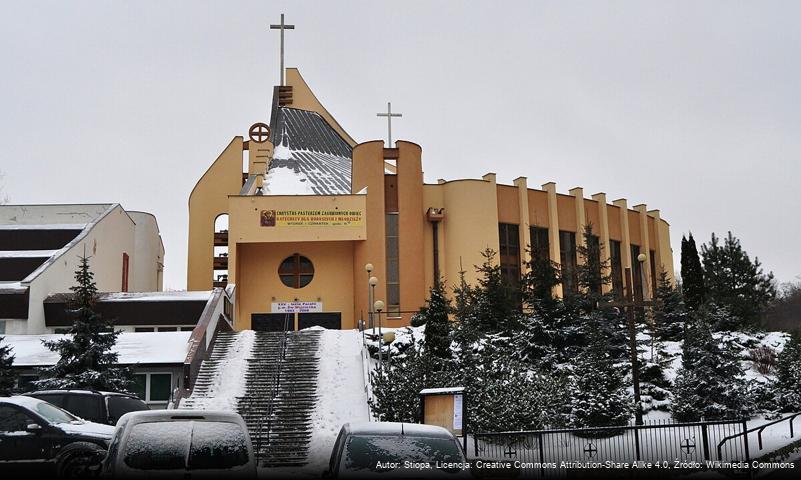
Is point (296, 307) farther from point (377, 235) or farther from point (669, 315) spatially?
point (669, 315)

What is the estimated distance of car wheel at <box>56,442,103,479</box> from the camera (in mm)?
11445

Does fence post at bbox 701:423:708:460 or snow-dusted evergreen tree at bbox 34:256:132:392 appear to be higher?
snow-dusted evergreen tree at bbox 34:256:132:392

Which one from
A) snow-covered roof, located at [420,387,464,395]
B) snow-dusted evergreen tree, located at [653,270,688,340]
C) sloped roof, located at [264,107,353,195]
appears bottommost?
snow-covered roof, located at [420,387,464,395]

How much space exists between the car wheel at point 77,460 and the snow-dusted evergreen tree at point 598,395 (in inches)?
424

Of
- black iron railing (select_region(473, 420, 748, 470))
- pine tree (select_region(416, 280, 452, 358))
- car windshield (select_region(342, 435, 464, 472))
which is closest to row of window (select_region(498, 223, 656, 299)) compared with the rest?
pine tree (select_region(416, 280, 452, 358))

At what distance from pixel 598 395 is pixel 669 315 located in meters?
9.90

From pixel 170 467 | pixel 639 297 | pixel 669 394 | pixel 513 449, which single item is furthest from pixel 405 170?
pixel 170 467

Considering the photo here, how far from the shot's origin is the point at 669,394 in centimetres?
2125

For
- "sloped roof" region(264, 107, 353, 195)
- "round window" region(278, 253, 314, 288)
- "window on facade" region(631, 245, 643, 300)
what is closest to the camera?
"round window" region(278, 253, 314, 288)

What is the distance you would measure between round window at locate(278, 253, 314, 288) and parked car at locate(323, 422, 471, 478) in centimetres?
2903

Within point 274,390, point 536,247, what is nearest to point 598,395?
point 274,390

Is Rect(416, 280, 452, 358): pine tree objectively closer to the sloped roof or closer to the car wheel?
the car wheel

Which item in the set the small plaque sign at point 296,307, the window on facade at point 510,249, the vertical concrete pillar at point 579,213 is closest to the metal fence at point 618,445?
the small plaque sign at point 296,307

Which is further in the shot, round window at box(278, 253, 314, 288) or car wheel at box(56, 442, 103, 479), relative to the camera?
round window at box(278, 253, 314, 288)
